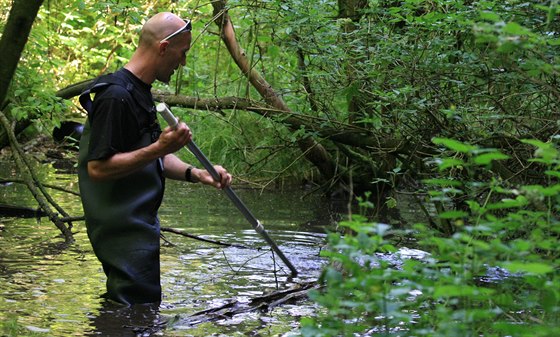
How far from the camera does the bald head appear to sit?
5129 mm

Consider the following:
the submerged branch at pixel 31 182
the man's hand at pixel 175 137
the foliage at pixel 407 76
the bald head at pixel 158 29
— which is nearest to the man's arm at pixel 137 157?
the man's hand at pixel 175 137

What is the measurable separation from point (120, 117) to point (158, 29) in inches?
21.6

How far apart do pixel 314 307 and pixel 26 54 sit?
6182mm

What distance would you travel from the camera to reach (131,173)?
199 inches

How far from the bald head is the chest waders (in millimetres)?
290

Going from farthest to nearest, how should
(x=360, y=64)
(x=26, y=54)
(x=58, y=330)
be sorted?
(x=26, y=54), (x=360, y=64), (x=58, y=330)

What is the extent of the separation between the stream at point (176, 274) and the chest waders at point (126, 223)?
0.47 ft

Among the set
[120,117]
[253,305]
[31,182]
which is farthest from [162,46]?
[31,182]

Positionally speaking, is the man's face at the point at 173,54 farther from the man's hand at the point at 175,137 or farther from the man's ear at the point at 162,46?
the man's hand at the point at 175,137

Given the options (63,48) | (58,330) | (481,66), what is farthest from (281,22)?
(63,48)

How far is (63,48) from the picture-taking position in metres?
20.1

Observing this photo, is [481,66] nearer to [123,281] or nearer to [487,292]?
[123,281]

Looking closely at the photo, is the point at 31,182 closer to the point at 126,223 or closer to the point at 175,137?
the point at 126,223

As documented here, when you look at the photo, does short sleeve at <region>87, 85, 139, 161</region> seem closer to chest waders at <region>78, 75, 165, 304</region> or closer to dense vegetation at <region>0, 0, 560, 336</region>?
chest waders at <region>78, 75, 165, 304</region>
